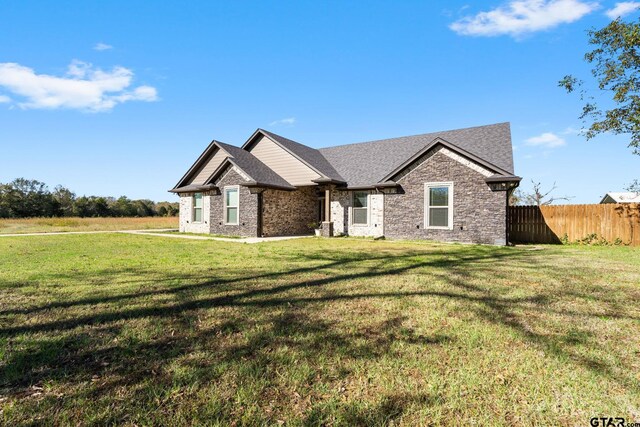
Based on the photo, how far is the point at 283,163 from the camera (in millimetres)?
20500

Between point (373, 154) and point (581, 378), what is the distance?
19.3m

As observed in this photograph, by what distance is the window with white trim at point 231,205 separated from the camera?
60.8ft

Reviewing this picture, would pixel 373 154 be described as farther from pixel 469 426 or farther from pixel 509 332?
pixel 469 426

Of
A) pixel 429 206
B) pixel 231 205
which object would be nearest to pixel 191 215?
pixel 231 205

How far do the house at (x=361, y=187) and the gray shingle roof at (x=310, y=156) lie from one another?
112 millimetres

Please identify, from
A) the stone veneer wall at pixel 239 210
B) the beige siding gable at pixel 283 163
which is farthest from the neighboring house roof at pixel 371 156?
the stone veneer wall at pixel 239 210

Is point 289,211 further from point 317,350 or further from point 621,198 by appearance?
point 621,198

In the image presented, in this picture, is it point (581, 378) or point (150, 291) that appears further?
point (150, 291)

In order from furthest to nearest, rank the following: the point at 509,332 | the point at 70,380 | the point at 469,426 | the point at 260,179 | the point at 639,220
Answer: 1. the point at 260,179
2. the point at 639,220
3. the point at 509,332
4. the point at 70,380
5. the point at 469,426

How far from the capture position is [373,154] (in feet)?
69.8

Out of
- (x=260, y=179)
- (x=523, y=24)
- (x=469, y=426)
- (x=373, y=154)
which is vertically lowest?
(x=469, y=426)

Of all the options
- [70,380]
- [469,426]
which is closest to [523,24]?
[469,426]

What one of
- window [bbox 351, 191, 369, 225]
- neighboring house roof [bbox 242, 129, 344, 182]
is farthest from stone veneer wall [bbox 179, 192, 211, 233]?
window [bbox 351, 191, 369, 225]

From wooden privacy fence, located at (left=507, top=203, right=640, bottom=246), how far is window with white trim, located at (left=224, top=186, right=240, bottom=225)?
14361mm
